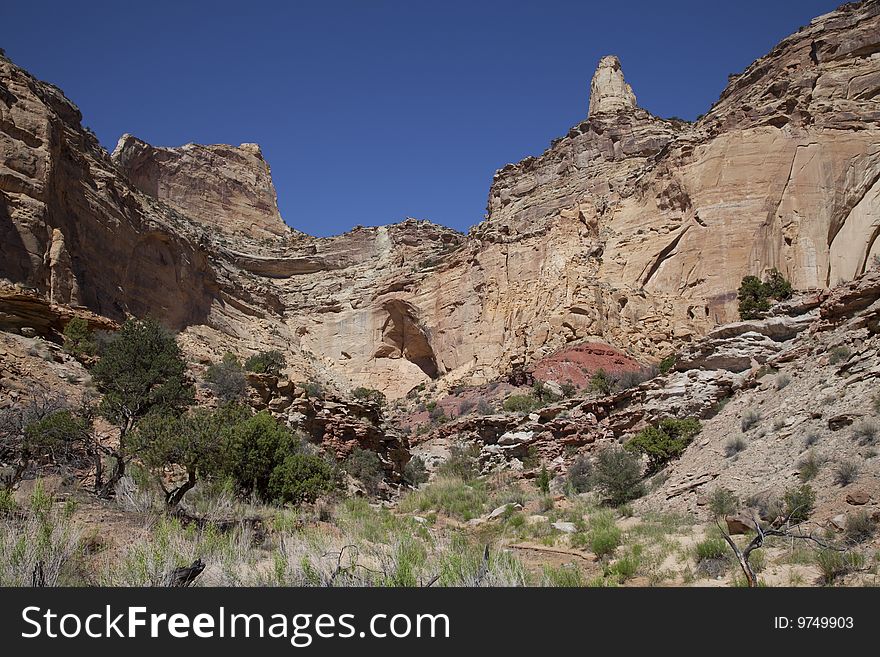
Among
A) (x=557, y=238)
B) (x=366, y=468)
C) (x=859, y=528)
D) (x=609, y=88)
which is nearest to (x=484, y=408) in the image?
(x=366, y=468)

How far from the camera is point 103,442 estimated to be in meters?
14.0

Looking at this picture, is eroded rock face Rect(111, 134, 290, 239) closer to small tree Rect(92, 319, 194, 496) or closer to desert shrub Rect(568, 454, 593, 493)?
small tree Rect(92, 319, 194, 496)

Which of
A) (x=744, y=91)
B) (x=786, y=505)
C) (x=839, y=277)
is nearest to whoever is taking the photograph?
(x=786, y=505)

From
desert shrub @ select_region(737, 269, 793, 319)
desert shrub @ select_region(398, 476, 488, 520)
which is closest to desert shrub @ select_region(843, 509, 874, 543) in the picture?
desert shrub @ select_region(398, 476, 488, 520)

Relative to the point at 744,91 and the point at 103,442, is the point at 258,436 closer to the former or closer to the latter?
the point at 103,442

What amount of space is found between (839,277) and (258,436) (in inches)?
1170

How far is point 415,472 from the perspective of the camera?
74.9 feet

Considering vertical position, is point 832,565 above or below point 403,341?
below

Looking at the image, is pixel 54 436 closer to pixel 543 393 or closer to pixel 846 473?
pixel 846 473

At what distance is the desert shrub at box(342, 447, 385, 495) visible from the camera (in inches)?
741

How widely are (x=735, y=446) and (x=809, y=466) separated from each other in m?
3.23

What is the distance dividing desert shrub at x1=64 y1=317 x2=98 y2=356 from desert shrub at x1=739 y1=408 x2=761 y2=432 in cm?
1845

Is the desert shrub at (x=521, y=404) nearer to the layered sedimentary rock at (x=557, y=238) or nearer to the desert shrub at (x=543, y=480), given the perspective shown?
the desert shrub at (x=543, y=480)

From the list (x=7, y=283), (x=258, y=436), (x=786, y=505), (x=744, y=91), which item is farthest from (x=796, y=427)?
(x=744, y=91)
